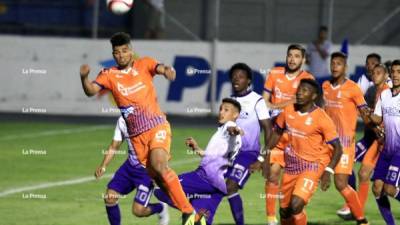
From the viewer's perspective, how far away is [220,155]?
47.7 feet

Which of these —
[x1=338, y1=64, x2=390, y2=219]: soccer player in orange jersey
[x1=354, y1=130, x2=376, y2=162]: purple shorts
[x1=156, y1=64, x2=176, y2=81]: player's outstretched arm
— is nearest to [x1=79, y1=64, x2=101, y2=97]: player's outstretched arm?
[x1=156, y1=64, x2=176, y2=81]: player's outstretched arm

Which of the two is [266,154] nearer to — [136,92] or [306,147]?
[306,147]

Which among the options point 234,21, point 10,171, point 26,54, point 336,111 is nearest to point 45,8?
point 26,54

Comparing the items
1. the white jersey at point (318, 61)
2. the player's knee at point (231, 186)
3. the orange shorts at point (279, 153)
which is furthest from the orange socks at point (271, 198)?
the white jersey at point (318, 61)

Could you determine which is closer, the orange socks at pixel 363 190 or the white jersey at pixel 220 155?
the white jersey at pixel 220 155

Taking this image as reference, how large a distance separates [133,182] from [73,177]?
6561 mm

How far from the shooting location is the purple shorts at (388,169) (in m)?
15.2

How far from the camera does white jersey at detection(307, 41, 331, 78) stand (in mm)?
30047

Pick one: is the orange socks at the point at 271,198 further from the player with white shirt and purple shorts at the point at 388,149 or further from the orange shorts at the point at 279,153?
the player with white shirt and purple shorts at the point at 388,149

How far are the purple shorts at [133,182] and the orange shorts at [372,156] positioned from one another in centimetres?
374

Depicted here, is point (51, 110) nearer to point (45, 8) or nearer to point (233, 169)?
point (45, 8)

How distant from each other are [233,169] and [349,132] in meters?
1.83

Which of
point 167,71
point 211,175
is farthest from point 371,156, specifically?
point 167,71

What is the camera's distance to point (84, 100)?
31219 millimetres
